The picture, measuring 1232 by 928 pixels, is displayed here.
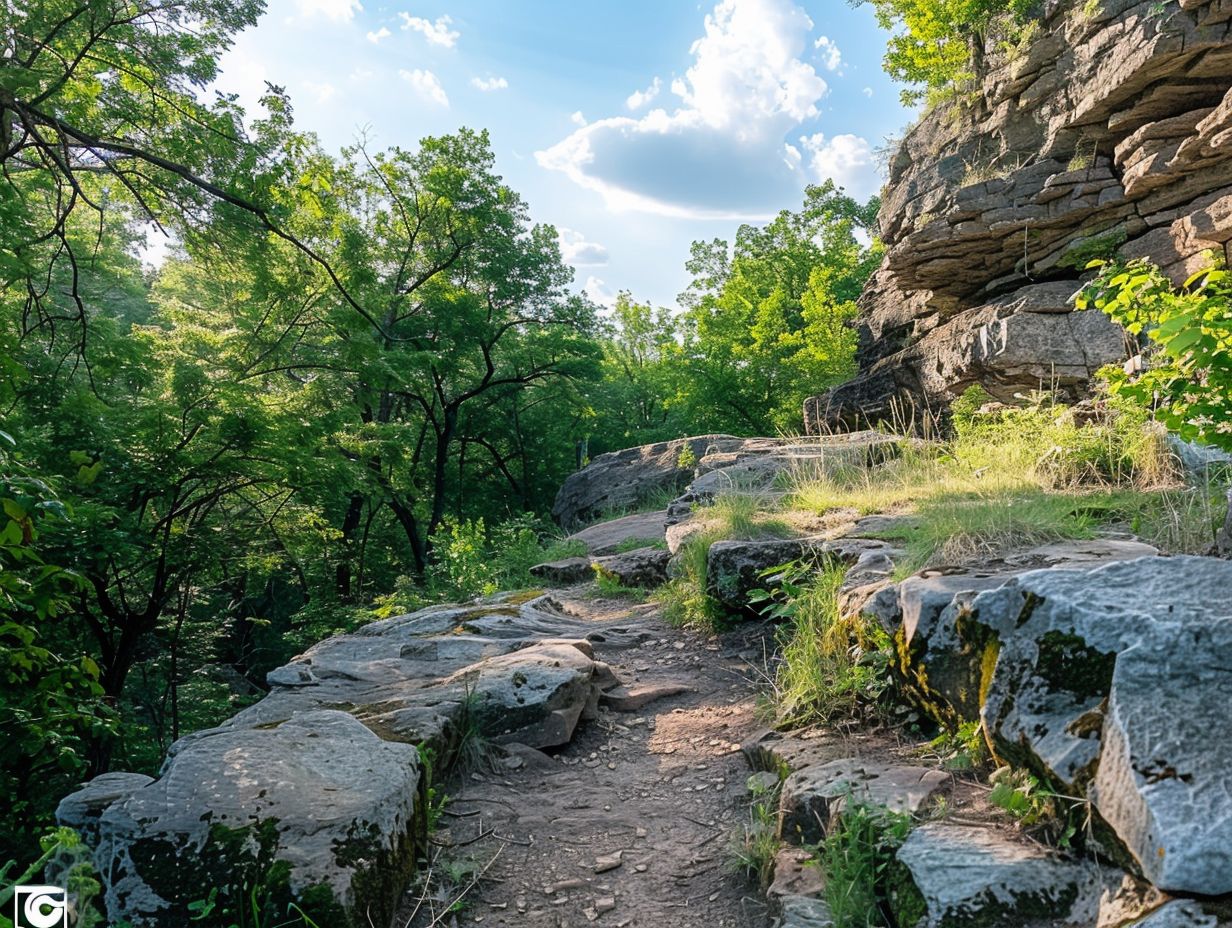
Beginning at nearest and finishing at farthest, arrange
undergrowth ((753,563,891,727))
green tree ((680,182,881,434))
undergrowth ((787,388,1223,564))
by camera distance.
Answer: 1. undergrowth ((753,563,891,727))
2. undergrowth ((787,388,1223,564))
3. green tree ((680,182,881,434))

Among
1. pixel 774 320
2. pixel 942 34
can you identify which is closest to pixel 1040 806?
pixel 942 34

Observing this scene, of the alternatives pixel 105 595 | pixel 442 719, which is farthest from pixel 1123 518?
pixel 105 595

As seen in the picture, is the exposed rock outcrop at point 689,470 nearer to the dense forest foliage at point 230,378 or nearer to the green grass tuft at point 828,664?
the dense forest foliage at point 230,378

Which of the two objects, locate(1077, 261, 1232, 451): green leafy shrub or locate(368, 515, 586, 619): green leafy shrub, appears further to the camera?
locate(368, 515, 586, 619): green leafy shrub

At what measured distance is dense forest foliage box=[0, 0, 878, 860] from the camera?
18.8ft

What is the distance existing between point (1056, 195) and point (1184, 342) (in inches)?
428

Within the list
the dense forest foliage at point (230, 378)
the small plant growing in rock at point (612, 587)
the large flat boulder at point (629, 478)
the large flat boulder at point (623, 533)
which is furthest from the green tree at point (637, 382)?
the small plant growing in rock at point (612, 587)

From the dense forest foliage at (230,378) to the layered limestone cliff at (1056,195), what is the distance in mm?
7245

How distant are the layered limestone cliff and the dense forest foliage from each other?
285 inches

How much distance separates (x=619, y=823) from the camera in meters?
3.42

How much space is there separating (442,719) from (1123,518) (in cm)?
403

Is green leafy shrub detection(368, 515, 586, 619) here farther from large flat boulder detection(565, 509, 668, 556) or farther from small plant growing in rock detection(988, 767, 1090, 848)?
small plant growing in rock detection(988, 767, 1090, 848)

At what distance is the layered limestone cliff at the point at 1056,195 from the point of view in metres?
10.3

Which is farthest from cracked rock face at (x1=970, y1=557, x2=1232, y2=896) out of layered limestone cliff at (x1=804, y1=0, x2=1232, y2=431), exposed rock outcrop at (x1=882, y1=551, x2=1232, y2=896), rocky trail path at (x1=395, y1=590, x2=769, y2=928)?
layered limestone cliff at (x1=804, y1=0, x2=1232, y2=431)
